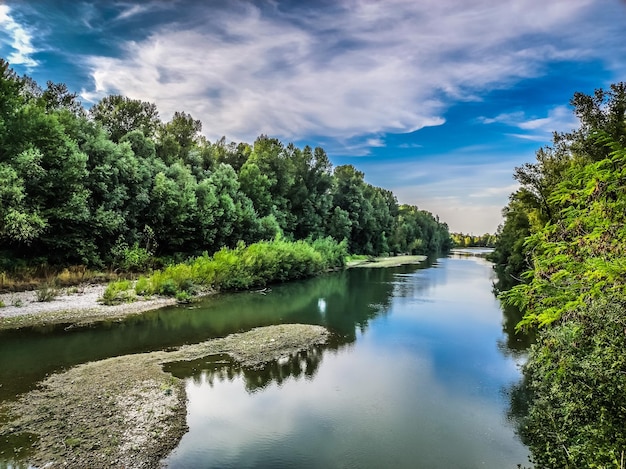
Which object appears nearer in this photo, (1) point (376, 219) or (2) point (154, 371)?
(2) point (154, 371)

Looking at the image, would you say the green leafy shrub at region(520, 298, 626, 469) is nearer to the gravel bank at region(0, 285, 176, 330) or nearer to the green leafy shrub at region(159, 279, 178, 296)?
the gravel bank at region(0, 285, 176, 330)

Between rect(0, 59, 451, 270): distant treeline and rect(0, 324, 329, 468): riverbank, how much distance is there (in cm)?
1341

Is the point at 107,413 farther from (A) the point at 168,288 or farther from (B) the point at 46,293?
(A) the point at 168,288

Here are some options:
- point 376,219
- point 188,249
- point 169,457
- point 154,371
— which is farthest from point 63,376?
point 376,219

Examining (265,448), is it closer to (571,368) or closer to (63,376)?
(571,368)

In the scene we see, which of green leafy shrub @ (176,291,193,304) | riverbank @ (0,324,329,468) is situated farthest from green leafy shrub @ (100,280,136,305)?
riverbank @ (0,324,329,468)

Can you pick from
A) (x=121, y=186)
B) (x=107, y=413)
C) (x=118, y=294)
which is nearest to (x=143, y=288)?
(x=118, y=294)

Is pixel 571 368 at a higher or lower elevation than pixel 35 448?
higher

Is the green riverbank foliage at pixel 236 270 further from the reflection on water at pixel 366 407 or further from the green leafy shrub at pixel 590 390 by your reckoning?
the green leafy shrub at pixel 590 390

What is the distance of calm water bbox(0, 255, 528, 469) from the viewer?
830 cm

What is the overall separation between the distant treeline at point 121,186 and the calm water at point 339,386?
964 centimetres

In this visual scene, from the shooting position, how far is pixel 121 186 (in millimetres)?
29297

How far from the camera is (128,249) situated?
97.6ft

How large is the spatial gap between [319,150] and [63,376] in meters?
56.5
